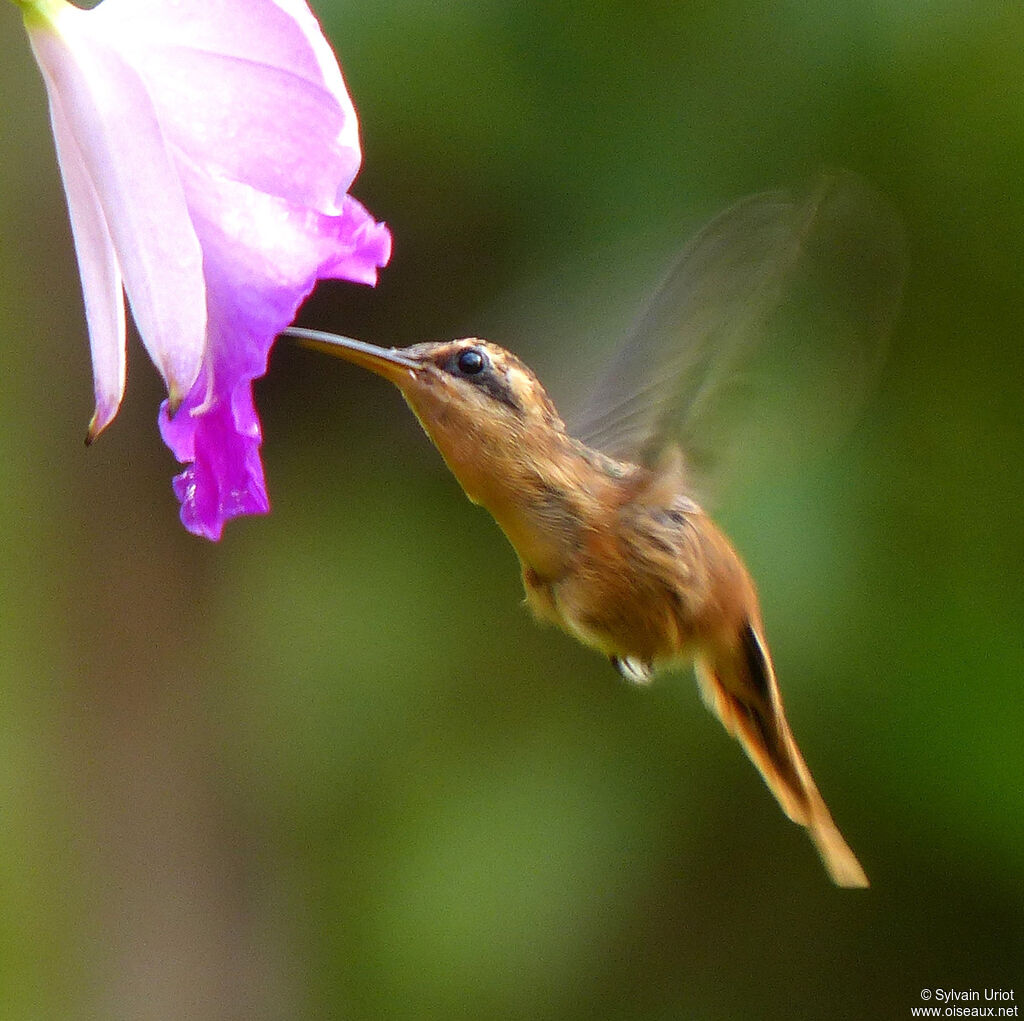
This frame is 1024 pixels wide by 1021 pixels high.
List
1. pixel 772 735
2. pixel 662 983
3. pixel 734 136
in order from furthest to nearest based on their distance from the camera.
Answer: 1. pixel 662 983
2. pixel 734 136
3. pixel 772 735

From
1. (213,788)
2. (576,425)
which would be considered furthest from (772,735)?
(213,788)

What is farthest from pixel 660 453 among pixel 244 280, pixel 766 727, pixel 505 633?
pixel 505 633

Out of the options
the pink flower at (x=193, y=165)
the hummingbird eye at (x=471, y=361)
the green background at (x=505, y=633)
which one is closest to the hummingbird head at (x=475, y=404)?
the hummingbird eye at (x=471, y=361)

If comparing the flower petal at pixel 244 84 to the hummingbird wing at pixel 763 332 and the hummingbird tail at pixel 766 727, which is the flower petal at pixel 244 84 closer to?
the hummingbird wing at pixel 763 332

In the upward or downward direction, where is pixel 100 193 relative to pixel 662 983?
upward

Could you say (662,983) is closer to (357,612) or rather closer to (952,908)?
(952,908)

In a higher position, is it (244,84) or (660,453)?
(244,84)

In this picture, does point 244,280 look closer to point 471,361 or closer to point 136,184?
point 136,184
